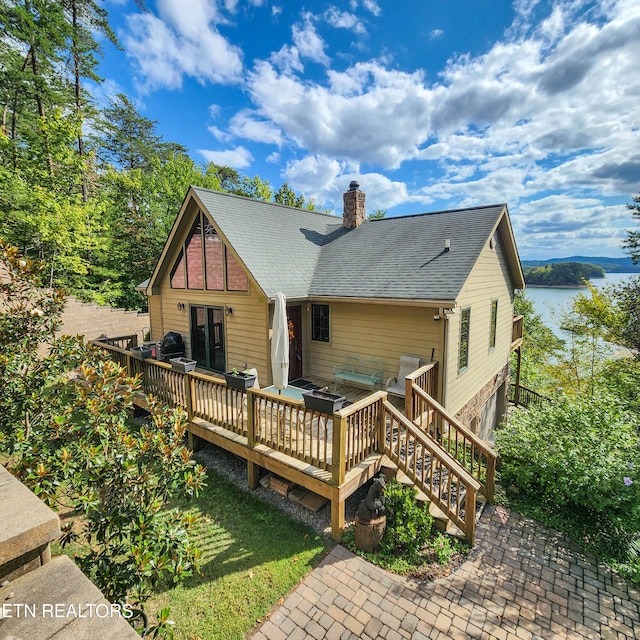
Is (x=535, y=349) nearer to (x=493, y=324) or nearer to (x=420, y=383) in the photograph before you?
(x=493, y=324)

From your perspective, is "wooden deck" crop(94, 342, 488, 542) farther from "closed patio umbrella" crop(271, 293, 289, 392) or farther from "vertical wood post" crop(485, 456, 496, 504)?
"closed patio umbrella" crop(271, 293, 289, 392)

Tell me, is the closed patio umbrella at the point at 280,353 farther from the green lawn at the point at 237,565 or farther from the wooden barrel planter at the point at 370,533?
the wooden barrel planter at the point at 370,533

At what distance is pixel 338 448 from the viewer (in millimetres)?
5004

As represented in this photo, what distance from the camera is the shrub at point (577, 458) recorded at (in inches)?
217

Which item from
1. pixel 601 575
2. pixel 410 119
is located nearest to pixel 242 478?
pixel 601 575

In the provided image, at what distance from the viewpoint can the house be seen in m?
8.02

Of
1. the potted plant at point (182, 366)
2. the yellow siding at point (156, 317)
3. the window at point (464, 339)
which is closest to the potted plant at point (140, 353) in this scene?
the potted plant at point (182, 366)

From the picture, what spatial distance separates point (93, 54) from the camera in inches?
691

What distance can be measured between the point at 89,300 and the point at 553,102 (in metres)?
21.5

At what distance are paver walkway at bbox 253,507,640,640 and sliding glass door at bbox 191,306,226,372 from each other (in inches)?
266

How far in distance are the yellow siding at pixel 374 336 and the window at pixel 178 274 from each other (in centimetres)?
447

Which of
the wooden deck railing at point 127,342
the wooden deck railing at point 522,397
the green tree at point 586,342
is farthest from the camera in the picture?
the green tree at point 586,342

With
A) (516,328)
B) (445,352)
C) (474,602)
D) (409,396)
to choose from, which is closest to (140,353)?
(409,396)

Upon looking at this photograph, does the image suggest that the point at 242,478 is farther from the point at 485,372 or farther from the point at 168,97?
the point at 168,97
